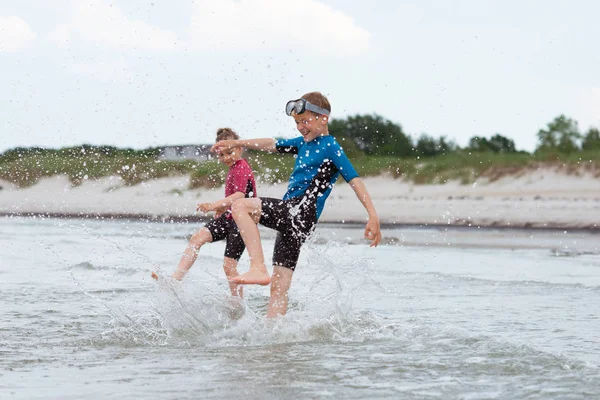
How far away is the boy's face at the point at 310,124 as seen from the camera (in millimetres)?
7098

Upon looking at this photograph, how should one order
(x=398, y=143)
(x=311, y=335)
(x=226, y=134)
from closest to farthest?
(x=311, y=335) → (x=226, y=134) → (x=398, y=143)

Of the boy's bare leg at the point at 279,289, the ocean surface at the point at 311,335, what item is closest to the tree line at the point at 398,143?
the ocean surface at the point at 311,335

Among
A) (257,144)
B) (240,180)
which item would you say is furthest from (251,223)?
(240,180)

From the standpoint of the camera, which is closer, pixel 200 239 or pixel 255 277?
pixel 255 277

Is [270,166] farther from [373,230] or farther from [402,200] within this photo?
[373,230]

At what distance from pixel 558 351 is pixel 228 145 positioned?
293cm

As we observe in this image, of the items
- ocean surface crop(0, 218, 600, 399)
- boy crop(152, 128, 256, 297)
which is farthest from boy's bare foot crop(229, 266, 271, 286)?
boy crop(152, 128, 256, 297)

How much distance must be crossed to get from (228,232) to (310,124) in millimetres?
1876

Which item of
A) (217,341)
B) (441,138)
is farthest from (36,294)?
(441,138)

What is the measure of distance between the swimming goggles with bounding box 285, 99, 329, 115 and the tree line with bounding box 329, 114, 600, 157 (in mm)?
27023

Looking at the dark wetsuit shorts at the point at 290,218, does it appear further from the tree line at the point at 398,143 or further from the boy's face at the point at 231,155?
the tree line at the point at 398,143

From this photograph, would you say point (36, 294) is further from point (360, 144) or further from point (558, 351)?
point (360, 144)

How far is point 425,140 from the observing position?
128 ft

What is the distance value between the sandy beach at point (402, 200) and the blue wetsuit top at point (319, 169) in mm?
17749
